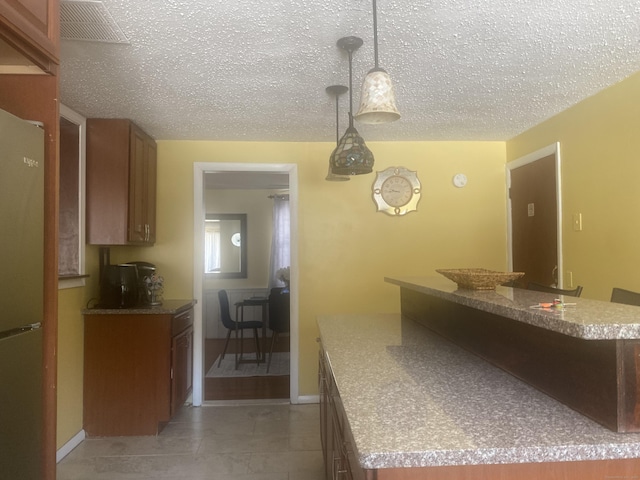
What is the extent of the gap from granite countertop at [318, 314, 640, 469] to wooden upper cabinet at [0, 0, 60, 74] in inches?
56.5

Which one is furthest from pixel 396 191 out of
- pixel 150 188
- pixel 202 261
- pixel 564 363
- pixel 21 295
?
pixel 21 295

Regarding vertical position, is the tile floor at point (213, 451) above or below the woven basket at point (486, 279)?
below

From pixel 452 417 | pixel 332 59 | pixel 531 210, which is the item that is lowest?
pixel 452 417

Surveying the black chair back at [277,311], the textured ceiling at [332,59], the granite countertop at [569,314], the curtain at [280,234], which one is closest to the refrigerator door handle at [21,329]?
the textured ceiling at [332,59]

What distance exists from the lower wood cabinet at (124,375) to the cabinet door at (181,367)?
0.08m

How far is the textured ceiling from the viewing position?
2.00m

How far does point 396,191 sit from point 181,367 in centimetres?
232

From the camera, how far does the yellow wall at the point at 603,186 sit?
8.95ft

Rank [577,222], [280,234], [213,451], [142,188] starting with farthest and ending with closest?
[280,234], [142,188], [577,222], [213,451]

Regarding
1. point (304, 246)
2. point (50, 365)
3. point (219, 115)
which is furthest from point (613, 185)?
point (50, 365)

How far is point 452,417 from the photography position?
1237mm

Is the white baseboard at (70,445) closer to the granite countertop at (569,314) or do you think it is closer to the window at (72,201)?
the window at (72,201)

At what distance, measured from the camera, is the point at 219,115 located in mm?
3406

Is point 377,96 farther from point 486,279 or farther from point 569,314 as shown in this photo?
point 569,314
